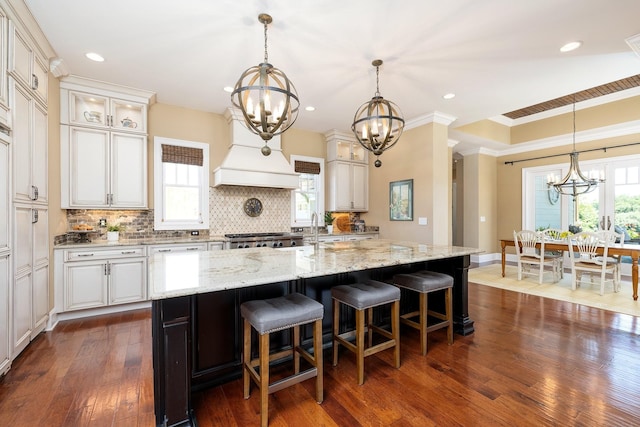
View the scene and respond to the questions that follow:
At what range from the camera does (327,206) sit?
5.86m

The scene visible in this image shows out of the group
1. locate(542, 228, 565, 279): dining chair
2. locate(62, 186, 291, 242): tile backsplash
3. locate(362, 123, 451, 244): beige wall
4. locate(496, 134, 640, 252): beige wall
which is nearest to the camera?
locate(62, 186, 291, 242): tile backsplash

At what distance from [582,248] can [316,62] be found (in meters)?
4.96

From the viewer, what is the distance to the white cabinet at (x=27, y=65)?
2.33 metres

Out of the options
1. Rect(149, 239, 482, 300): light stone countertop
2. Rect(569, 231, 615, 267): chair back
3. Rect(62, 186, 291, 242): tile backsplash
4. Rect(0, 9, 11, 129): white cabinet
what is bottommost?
Rect(569, 231, 615, 267): chair back

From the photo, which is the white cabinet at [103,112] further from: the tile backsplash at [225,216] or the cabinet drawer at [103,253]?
the cabinet drawer at [103,253]

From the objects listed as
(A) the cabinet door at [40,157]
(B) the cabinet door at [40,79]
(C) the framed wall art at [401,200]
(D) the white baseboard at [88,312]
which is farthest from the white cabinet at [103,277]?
(C) the framed wall art at [401,200]

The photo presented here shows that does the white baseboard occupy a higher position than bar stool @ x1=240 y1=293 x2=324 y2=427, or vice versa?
bar stool @ x1=240 y1=293 x2=324 y2=427

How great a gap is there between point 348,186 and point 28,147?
15.2 ft

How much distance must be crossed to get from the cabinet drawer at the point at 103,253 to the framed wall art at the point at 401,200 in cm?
416

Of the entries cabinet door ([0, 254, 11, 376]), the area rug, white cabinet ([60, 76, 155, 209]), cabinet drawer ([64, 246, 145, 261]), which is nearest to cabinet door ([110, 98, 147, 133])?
white cabinet ([60, 76, 155, 209])

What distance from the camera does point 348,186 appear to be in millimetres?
5863

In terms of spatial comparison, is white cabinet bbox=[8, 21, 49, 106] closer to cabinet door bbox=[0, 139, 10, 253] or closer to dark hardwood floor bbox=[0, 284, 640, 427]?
cabinet door bbox=[0, 139, 10, 253]

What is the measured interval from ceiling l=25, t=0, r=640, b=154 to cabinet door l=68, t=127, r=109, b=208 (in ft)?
2.45

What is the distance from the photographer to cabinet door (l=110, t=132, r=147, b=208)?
380 centimetres
